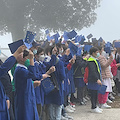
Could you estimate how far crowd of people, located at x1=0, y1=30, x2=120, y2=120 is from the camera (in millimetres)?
2910

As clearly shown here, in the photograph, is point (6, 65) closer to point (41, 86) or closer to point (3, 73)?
point (3, 73)

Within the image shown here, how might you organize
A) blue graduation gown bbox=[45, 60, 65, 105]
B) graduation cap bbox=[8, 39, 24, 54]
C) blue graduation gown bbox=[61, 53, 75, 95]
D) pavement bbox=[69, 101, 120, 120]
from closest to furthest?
graduation cap bbox=[8, 39, 24, 54] < blue graduation gown bbox=[45, 60, 65, 105] < blue graduation gown bbox=[61, 53, 75, 95] < pavement bbox=[69, 101, 120, 120]

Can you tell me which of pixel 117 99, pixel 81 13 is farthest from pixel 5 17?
pixel 117 99

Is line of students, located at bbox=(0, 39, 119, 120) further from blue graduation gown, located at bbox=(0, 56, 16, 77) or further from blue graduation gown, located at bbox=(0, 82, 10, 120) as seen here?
blue graduation gown, located at bbox=(0, 82, 10, 120)

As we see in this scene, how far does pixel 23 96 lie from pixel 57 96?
48.5 inches

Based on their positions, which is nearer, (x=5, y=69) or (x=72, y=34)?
(x=5, y=69)

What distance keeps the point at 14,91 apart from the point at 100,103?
3231 millimetres

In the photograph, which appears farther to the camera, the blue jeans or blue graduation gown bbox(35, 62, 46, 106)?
the blue jeans

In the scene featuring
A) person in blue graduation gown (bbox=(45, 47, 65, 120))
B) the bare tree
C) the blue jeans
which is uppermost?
the bare tree

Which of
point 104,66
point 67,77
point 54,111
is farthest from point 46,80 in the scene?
point 104,66

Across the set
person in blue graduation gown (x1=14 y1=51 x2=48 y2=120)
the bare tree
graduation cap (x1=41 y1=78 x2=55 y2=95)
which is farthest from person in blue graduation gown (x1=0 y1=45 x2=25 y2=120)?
the bare tree

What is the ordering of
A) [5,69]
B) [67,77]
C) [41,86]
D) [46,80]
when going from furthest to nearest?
[67,77] < [41,86] < [46,80] < [5,69]

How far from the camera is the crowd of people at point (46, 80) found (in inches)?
115

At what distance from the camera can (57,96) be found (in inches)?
164
